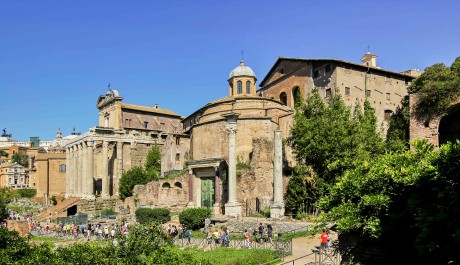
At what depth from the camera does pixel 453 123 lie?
30.7 m

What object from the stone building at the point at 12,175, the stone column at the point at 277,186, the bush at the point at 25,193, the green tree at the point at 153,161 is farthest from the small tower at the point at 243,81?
the stone building at the point at 12,175

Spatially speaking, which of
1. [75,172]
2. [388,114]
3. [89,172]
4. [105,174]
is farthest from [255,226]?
[75,172]

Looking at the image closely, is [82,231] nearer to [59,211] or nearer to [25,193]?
[59,211]

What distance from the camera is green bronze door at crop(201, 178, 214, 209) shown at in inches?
1399

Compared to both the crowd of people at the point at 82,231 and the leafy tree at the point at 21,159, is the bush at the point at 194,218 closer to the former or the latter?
Answer: the crowd of people at the point at 82,231

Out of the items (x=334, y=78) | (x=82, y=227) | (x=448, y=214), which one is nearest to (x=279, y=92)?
(x=334, y=78)

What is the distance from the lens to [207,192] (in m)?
36.0

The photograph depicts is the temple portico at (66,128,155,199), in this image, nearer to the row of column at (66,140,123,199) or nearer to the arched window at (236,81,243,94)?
the row of column at (66,140,123,199)

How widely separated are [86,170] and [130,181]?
6667 mm

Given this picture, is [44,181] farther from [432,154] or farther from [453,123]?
[432,154]

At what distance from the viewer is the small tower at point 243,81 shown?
44875 mm

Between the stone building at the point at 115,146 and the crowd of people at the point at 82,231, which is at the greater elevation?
the stone building at the point at 115,146

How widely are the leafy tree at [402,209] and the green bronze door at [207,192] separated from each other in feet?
76.3

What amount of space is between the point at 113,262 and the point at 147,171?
3854 cm
